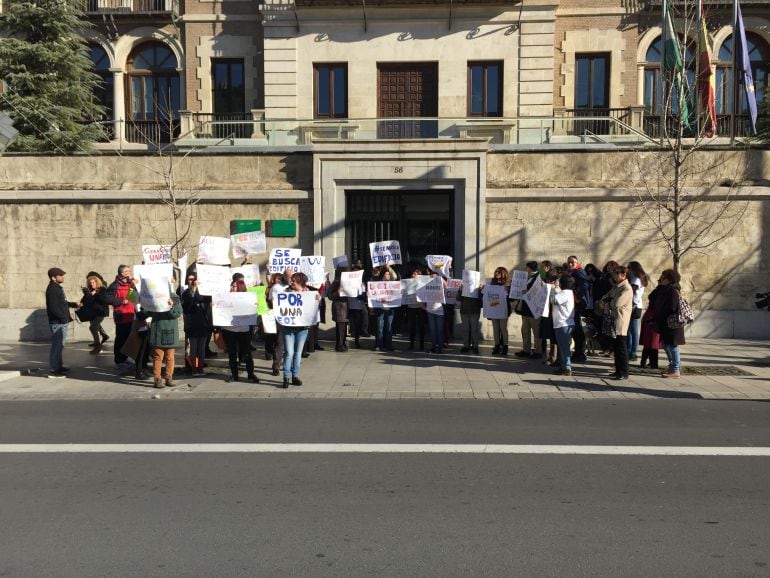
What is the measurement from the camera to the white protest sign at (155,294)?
10.0 metres

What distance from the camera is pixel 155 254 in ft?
39.1

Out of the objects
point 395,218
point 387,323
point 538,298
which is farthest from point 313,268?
point 538,298

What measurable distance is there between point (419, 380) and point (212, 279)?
379cm

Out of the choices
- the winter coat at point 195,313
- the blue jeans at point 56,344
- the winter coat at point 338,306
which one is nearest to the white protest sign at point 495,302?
the winter coat at point 338,306

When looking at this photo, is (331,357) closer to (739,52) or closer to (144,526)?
(144,526)

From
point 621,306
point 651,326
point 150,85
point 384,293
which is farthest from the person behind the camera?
point 150,85

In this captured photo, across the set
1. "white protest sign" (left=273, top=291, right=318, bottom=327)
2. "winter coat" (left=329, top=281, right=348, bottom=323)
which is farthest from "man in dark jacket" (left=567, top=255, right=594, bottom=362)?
"white protest sign" (left=273, top=291, right=318, bottom=327)

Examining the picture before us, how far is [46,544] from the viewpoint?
4.45 m

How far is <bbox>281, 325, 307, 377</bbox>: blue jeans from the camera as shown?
10.1 meters

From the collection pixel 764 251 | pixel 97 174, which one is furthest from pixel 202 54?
pixel 764 251

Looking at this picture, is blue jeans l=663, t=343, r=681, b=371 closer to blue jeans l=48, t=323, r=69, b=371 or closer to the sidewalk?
the sidewalk

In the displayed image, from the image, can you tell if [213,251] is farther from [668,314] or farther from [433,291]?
[668,314]

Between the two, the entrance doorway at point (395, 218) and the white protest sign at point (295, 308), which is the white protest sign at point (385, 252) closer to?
the entrance doorway at point (395, 218)

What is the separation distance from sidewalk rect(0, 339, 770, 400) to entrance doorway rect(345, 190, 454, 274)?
3.42 m
